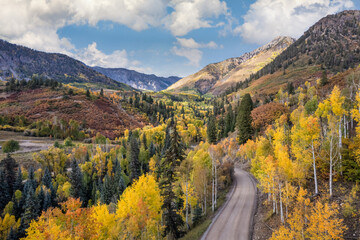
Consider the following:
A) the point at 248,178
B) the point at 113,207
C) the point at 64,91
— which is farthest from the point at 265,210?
the point at 64,91

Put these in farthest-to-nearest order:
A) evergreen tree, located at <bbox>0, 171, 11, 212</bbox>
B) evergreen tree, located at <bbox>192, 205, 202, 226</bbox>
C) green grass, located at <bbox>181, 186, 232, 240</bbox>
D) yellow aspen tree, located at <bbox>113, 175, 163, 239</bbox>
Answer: evergreen tree, located at <bbox>0, 171, 11, 212</bbox> < evergreen tree, located at <bbox>192, 205, 202, 226</bbox> < yellow aspen tree, located at <bbox>113, 175, 163, 239</bbox> < green grass, located at <bbox>181, 186, 232, 240</bbox>

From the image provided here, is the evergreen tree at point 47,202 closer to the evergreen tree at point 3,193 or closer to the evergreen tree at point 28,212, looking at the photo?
the evergreen tree at point 28,212

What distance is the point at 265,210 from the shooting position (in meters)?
29.8

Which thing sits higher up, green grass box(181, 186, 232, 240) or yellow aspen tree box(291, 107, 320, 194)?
yellow aspen tree box(291, 107, 320, 194)

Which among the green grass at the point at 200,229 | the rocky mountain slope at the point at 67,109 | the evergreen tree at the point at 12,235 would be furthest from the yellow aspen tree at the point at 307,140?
the rocky mountain slope at the point at 67,109

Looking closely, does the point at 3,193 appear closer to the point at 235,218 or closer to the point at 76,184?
the point at 76,184

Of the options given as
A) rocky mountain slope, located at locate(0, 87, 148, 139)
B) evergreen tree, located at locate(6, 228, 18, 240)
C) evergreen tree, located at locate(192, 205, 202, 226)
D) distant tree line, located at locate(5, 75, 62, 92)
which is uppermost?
distant tree line, located at locate(5, 75, 62, 92)

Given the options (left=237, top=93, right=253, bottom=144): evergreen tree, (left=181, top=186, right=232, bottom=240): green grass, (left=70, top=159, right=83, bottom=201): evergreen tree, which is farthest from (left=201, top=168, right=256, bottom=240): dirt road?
(left=70, top=159, right=83, bottom=201): evergreen tree

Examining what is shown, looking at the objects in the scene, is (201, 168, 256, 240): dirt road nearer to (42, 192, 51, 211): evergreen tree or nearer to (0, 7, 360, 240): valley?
(0, 7, 360, 240): valley

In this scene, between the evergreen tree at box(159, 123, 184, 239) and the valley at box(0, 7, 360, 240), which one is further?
the evergreen tree at box(159, 123, 184, 239)

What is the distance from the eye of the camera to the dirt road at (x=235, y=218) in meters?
24.8

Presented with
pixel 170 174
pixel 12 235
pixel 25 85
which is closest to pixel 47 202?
pixel 12 235

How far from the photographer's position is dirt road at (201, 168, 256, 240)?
24766 mm

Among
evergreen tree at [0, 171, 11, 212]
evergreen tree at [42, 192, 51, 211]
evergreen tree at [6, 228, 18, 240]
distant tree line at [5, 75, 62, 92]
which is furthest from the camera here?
distant tree line at [5, 75, 62, 92]
